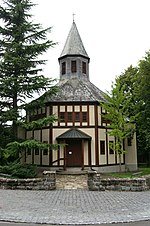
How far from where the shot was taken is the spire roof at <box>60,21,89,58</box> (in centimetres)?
2706

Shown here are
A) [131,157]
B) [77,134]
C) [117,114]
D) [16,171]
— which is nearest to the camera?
[16,171]

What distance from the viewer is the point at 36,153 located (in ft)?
80.5

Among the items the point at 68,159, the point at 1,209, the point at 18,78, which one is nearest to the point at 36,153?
the point at 68,159

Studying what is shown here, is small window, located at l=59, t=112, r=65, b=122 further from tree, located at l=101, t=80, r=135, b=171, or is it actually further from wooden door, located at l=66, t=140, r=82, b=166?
tree, located at l=101, t=80, r=135, b=171

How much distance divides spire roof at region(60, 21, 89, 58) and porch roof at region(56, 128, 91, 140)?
8.59m

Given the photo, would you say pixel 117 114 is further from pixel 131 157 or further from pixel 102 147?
pixel 131 157

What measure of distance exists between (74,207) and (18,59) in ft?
38.6

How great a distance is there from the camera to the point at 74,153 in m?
23.0

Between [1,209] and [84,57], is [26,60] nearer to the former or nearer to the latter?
[84,57]

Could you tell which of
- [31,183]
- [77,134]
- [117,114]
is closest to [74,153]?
[77,134]

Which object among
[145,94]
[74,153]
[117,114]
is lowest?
[74,153]

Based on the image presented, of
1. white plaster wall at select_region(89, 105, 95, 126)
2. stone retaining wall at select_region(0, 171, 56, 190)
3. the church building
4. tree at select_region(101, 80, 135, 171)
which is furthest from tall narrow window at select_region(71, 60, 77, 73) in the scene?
stone retaining wall at select_region(0, 171, 56, 190)

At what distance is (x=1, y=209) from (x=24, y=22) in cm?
1479

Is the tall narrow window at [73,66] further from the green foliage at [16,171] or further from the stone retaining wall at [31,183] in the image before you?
the stone retaining wall at [31,183]
